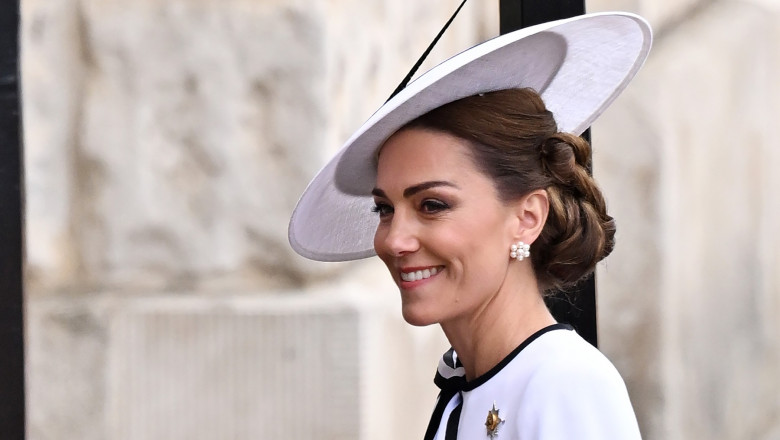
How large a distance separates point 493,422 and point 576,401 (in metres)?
0.11

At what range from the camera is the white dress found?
1165 millimetres

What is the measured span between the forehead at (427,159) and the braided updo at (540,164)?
0.03ft

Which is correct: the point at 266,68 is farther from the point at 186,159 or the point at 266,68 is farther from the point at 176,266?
the point at 176,266

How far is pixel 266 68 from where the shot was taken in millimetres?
1892

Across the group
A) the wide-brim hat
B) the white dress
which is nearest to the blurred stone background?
the wide-brim hat

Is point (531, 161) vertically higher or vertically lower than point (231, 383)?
higher

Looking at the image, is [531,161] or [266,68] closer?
[531,161]

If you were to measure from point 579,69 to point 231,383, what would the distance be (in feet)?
2.75

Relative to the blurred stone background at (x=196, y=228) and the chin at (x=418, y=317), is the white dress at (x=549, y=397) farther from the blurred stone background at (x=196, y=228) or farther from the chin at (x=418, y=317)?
the blurred stone background at (x=196, y=228)

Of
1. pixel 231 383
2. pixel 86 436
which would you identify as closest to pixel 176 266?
pixel 231 383

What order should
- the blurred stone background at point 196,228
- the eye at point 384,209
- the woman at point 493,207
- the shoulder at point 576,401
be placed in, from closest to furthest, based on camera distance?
the shoulder at point 576,401 < the woman at point 493,207 < the eye at point 384,209 < the blurred stone background at point 196,228

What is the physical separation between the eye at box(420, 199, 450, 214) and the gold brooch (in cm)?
25

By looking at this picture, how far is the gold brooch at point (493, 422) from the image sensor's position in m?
1.23

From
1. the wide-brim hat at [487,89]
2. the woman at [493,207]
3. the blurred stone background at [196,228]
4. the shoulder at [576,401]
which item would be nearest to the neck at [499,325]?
the woman at [493,207]
